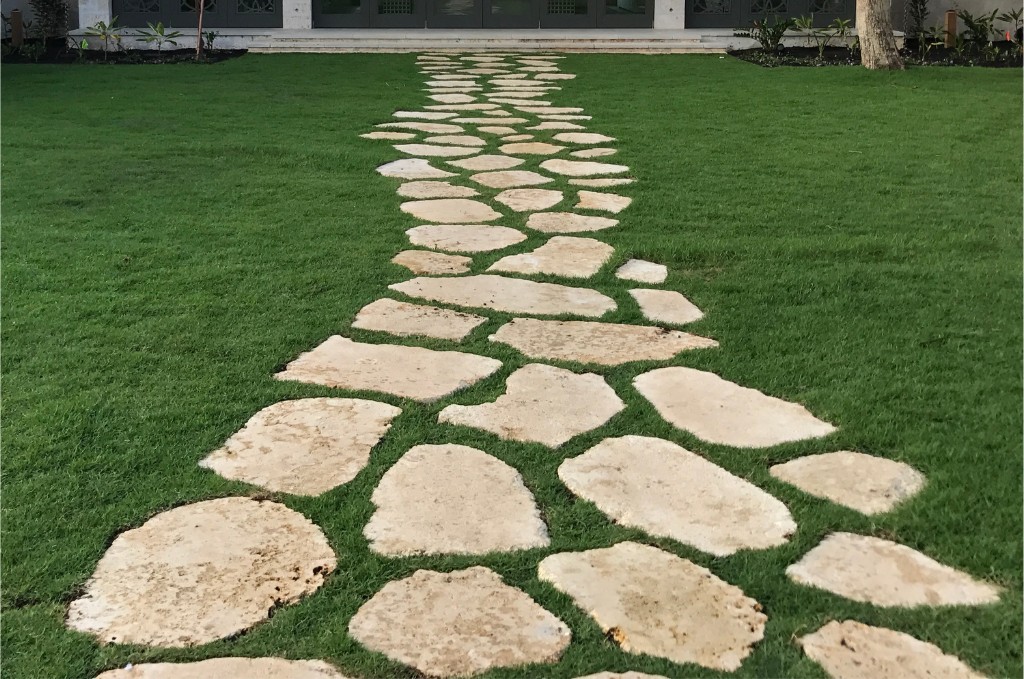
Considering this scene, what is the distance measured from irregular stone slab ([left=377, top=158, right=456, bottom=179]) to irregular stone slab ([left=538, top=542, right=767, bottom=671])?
365 centimetres

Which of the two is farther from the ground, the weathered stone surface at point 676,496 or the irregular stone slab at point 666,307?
the irregular stone slab at point 666,307

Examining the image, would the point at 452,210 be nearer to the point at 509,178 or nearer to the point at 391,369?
the point at 509,178

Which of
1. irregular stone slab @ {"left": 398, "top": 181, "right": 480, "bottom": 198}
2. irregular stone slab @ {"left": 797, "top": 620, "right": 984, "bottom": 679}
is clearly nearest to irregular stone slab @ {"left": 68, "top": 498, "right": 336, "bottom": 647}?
irregular stone slab @ {"left": 797, "top": 620, "right": 984, "bottom": 679}

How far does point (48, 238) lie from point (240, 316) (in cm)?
136

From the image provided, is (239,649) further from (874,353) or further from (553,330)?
(874,353)

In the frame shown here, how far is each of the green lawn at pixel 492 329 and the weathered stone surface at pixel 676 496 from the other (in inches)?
1.7

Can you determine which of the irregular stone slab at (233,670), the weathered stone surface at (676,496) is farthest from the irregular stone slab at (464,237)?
the irregular stone slab at (233,670)

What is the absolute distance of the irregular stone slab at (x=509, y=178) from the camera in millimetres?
5066

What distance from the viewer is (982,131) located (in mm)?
6477

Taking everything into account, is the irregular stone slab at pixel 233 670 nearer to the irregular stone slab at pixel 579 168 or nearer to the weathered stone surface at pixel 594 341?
the weathered stone surface at pixel 594 341

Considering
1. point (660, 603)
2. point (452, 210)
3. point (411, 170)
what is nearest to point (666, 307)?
point (452, 210)

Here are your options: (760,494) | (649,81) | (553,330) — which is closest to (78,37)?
(649,81)

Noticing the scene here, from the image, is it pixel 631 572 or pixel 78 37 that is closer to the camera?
pixel 631 572

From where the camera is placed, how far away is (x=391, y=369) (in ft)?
8.99
